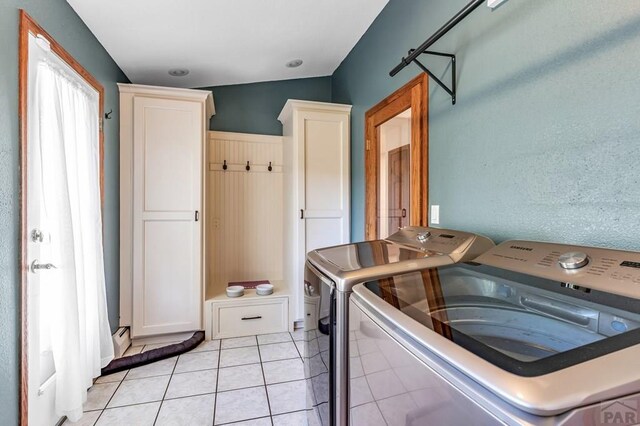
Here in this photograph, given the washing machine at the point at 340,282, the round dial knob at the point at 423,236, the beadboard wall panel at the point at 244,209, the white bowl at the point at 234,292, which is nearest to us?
the washing machine at the point at 340,282

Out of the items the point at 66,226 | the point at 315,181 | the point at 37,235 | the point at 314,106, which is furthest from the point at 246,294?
the point at 314,106

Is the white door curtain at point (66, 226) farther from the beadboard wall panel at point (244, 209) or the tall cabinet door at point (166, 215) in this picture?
the beadboard wall panel at point (244, 209)

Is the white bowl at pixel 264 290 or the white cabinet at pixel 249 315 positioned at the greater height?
the white bowl at pixel 264 290

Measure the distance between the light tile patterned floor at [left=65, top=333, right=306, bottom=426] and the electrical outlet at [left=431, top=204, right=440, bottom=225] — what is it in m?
1.35

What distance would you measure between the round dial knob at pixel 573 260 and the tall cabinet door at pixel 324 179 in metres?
2.25

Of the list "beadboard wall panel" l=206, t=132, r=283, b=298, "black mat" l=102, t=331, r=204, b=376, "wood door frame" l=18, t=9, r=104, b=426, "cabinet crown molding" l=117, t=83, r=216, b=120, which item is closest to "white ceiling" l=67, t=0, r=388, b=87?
"cabinet crown molding" l=117, t=83, r=216, b=120

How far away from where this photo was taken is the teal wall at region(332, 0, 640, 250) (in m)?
0.97

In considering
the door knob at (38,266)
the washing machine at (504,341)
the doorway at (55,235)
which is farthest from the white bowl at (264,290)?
the washing machine at (504,341)

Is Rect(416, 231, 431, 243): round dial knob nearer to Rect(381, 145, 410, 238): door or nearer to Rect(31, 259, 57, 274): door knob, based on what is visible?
Rect(381, 145, 410, 238): door

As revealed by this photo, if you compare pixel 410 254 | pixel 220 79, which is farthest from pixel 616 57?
pixel 220 79

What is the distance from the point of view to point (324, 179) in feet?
10.2

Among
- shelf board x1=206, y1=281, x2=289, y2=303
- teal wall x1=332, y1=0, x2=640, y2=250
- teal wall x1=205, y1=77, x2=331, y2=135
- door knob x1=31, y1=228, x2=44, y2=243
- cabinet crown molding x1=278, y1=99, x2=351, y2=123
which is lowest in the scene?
shelf board x1=206, y1=281, x2=289, y2=303

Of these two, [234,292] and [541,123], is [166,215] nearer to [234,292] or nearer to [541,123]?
[234,292]

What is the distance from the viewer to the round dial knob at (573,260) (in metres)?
0.90
